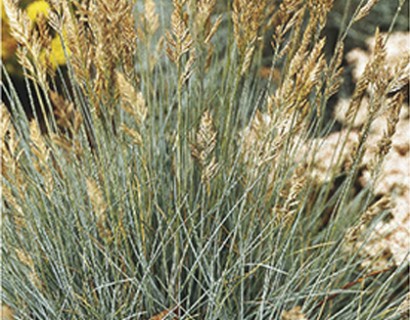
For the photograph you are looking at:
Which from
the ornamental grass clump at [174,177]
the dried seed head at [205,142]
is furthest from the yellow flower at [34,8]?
the dried seed head at [205,142]

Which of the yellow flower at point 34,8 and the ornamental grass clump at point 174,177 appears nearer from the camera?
the ornamental grass clump at point 174,177

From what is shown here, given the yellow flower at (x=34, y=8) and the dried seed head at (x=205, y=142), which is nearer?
the dried seed head at (x=205, y=142)

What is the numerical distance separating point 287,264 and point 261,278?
18 cm

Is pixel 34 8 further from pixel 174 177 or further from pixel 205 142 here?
pixel 205 142

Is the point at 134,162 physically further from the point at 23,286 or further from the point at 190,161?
the point at 23,286

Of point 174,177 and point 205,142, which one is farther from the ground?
point 205,142

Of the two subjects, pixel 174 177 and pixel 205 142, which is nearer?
pixel 205 142

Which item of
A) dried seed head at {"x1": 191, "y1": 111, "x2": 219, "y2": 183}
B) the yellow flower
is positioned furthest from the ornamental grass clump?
the yellow flower

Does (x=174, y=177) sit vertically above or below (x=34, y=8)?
below

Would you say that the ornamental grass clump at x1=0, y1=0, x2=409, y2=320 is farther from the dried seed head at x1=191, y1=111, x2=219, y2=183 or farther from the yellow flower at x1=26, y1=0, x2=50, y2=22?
the yellow flower at x1=26, y1=0, x2=50, y2=22

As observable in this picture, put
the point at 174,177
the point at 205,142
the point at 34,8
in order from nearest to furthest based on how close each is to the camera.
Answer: the point at 205,142
the point at 174,177
the point at 34,8

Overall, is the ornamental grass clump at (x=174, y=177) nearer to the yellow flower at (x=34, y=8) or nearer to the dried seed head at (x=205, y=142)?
the dried seed head at (x=205, y=142)

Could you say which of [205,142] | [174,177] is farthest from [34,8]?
[205,142]

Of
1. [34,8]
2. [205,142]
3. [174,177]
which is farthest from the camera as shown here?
[34,8]
